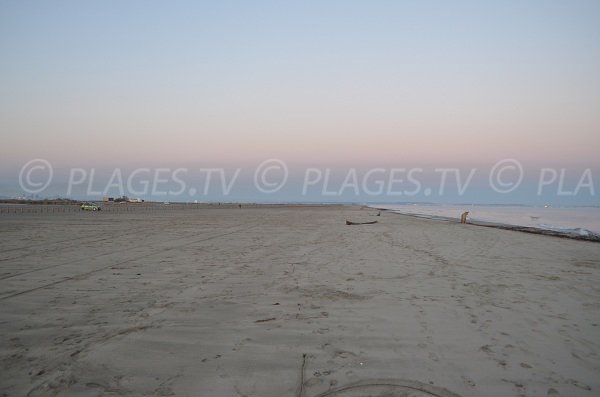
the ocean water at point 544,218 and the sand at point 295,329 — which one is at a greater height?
the ocean water at point 544,218

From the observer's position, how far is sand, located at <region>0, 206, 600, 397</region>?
3314mm

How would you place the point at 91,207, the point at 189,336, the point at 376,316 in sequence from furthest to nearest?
1. the point at 91,207
2. the point at 376,316
3. the point at 189,336

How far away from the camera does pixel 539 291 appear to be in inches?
269

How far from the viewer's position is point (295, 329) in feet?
15.1

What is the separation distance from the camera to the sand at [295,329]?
3.31m

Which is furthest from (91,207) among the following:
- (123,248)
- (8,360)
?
(8,360)

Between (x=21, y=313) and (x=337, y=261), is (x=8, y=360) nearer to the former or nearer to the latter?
(x=21, y=313)

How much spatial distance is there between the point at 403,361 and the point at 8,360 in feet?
13.0

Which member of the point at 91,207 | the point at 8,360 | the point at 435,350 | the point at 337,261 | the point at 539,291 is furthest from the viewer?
the point at 91,207

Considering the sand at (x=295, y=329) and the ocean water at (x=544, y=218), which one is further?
the ocean water at (x=544, y=218)

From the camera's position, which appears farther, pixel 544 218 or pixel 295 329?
pixel 544 218

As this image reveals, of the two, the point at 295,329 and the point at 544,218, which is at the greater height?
the point at 544,218

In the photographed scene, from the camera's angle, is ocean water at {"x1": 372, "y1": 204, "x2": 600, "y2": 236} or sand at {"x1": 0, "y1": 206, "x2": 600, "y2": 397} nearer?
sand at {"x1": 0, "y1": 206, "x2": 600, "y2": 397}

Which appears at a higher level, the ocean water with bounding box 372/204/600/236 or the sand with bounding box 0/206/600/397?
the ocean water with bounding box 372/204/600/236
